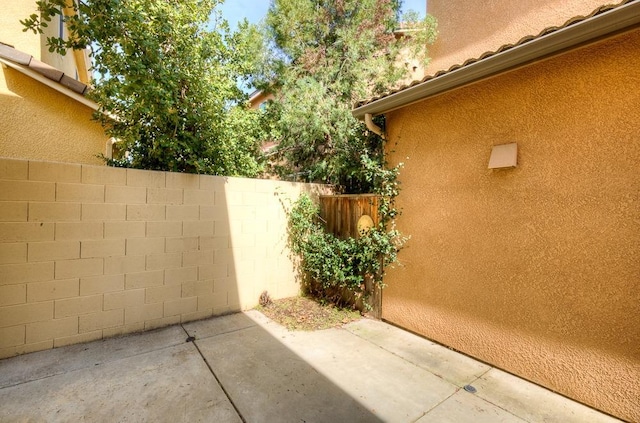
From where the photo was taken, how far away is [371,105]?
4.49 meters

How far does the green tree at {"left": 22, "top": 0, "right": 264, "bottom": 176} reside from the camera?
3961 mm

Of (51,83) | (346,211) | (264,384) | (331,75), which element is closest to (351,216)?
(346,211)

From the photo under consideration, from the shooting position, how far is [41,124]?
5.27 metres

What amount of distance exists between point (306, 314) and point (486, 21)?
260 inches

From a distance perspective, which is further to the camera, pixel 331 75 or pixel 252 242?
pixel 331 75

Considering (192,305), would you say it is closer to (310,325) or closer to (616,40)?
(310,325)

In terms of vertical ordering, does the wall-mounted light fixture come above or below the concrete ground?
above

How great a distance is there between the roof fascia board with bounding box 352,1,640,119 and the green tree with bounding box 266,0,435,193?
124 centimetres

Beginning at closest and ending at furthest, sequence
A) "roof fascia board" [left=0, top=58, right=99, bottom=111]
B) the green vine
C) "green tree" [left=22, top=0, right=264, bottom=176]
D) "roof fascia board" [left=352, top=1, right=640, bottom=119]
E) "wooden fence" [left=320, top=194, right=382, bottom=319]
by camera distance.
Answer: "roof fascia board" [left=352, top=1, right=640, bottom=119], "green tree" [left=22, top=0, right=264, bottom=176], the green vine, "roof fascia board" [left=0, top=58, right=99, bottom=111], "wooden fence" [left=320, top=194, right=382, bottom=319]

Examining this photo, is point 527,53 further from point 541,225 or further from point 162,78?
point 162,78

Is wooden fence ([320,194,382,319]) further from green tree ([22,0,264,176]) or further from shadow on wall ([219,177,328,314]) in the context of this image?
green tree ([22,0,264,176])

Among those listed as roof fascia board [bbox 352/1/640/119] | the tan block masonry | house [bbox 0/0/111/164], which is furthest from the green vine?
house [bbox 0/0/111/164]

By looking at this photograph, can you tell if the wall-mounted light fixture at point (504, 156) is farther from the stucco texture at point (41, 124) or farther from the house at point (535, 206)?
the stucco texture at point (41, 124)

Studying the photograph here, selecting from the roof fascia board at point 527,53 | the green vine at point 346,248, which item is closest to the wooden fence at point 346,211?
the green vine at point 346,248
